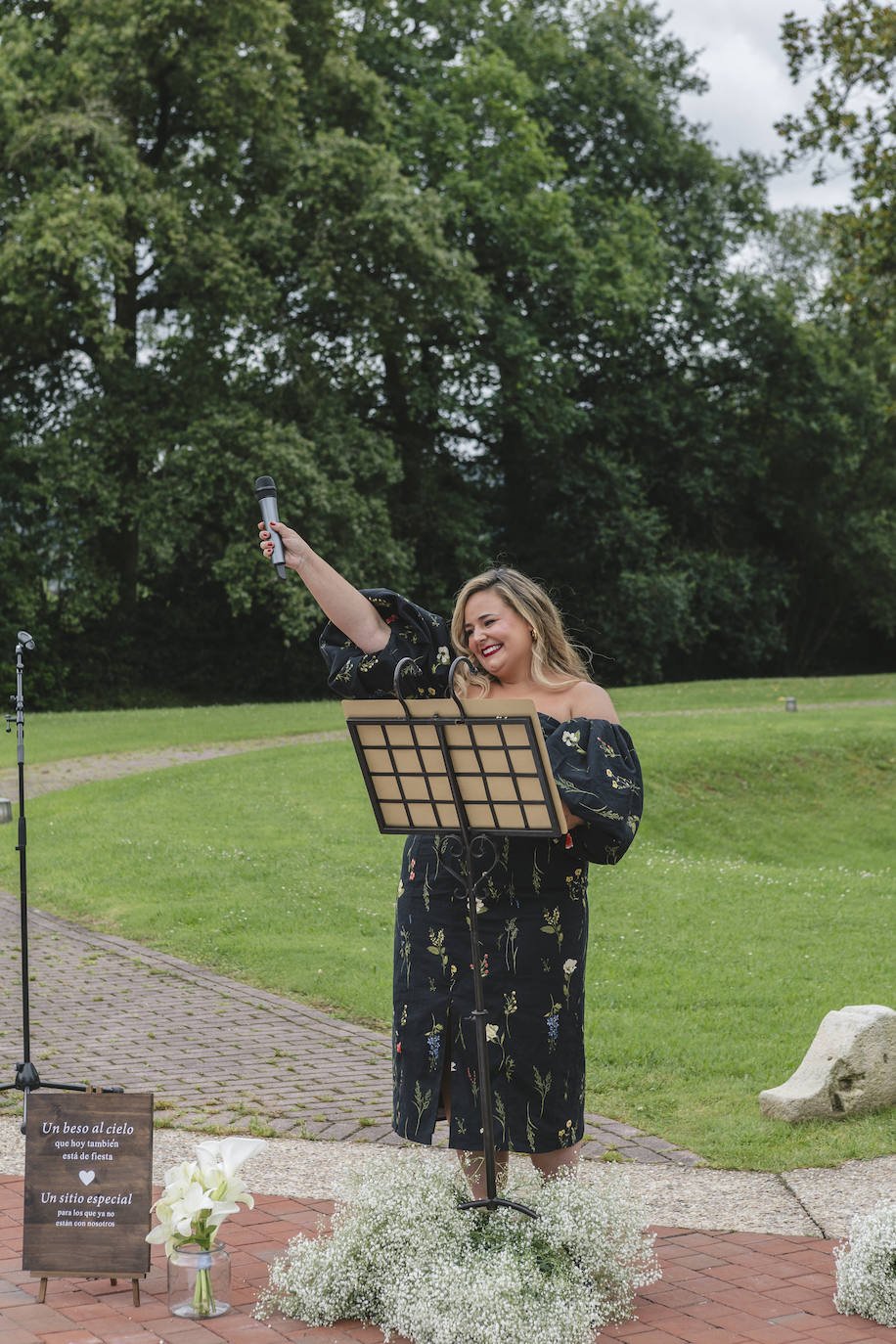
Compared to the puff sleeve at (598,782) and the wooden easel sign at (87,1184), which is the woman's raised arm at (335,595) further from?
the wooden easel sign at (87,1184)

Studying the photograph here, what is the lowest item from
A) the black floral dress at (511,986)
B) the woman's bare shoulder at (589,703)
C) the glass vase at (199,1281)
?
the glass vase at (199,1281)

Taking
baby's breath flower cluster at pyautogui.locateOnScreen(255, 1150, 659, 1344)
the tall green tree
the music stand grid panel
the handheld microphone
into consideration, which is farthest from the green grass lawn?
the tall green tree

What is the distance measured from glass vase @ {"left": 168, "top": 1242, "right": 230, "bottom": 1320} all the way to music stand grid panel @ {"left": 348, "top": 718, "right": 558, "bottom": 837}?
1.27 m

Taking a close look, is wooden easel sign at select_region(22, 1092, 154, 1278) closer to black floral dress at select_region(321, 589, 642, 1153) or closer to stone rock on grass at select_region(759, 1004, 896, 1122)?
black floral dress at select_region(321, 589, 642, 1153)

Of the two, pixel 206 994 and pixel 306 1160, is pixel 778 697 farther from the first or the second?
pixel 306 1160

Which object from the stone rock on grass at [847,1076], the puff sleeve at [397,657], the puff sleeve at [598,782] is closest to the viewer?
the puff sleeve at [598,782]

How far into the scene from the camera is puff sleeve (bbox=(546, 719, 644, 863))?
3.62 m

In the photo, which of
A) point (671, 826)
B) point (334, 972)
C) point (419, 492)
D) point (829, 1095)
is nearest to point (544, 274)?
point (419, 492)

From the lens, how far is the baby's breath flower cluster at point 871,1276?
12.3 feet

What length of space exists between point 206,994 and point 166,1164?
2952 mm

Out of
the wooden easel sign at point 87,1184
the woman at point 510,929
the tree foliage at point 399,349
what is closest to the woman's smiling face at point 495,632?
the woman at point 510,929

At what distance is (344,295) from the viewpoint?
25.6 metres

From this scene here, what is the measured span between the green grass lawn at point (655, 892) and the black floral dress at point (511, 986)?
175 centimetres

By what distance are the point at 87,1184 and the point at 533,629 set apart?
2026 mm
